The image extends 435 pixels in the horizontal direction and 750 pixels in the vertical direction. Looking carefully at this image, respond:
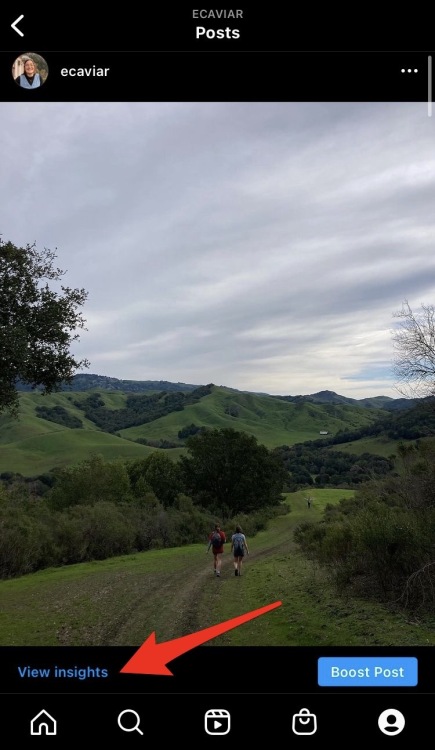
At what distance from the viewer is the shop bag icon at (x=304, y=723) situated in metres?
2.33

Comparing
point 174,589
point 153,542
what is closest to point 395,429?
point 153,542

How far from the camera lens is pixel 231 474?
50594 mm

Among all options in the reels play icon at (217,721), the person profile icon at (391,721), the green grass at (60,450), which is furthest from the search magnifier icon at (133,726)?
the green grass at (60,450)

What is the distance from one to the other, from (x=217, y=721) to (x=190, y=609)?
28.7 feet

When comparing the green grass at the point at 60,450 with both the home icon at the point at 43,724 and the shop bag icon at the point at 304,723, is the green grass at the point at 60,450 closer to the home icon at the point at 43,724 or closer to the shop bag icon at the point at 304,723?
the home icon at the point at 43,724

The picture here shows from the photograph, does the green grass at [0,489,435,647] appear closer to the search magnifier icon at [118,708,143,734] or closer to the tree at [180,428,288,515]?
the search magnifier icon at [118,708,143,734]

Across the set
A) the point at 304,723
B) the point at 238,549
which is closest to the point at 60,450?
the point at 238,549
